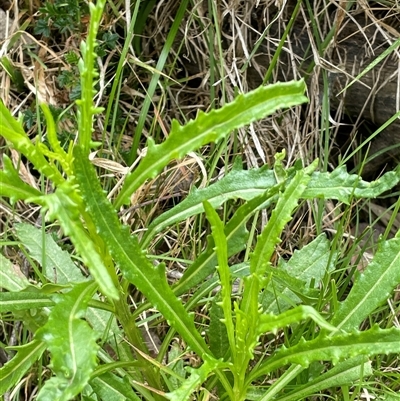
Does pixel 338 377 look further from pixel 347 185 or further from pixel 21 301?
pixel 21 301

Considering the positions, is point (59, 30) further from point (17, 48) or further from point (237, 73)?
point (237, 73)

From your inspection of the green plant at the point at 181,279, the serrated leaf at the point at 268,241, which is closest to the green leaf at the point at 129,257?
the green plant at the point at 181,279

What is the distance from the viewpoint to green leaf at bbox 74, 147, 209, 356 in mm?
856

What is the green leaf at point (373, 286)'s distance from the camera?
1.06 meters

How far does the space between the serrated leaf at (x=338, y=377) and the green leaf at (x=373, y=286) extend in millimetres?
92

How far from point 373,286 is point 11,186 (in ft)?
2.04

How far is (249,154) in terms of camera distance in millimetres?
1574

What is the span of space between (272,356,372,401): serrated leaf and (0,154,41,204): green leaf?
22.6 inches

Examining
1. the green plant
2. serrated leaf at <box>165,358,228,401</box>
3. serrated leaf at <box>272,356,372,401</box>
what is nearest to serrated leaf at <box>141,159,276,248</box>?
the green plant

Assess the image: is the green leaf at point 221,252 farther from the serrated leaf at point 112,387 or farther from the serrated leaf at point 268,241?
the serrated leaf at point 112,387

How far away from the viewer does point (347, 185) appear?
1116mm

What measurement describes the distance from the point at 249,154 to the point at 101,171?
1.23ft

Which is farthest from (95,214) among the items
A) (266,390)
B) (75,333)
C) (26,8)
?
(26,8)

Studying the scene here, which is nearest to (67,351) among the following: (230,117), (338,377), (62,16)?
(230,117)
